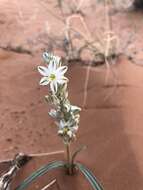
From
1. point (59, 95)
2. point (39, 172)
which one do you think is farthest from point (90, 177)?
point (59, 95)

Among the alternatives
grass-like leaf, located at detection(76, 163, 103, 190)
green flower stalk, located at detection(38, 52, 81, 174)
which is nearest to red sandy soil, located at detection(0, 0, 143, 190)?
grass-like leaf, located at detection(76, 163, 103, 190)

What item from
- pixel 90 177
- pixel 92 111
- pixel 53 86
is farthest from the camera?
pixel 92 111

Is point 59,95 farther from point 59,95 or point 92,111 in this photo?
point 92,111

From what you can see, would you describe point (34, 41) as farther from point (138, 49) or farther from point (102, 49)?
point (138, 49)

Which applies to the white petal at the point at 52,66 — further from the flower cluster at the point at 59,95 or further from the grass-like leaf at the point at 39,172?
the grass-like leaf at the point at 39,172

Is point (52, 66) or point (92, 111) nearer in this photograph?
point (52, 66)

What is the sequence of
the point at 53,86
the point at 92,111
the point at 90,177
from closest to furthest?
the point at 53,86
the point at 90,177
the point at 92,111
